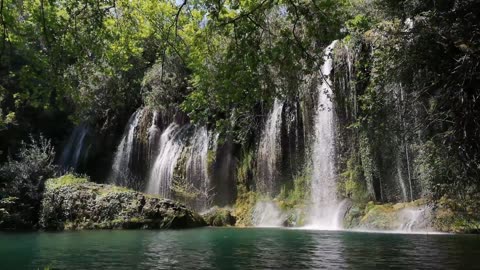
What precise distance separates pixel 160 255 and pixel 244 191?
13333mm

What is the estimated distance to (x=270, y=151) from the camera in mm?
22859

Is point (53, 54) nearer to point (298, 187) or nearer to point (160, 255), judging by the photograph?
point (160, 255)

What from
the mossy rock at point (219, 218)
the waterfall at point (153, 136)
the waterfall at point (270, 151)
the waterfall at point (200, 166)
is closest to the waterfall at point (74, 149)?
the waterfall at point (153, 136)

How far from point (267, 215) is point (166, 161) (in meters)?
6.94

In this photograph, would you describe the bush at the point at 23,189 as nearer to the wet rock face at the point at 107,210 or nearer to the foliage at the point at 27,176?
the foliage at the point at 27,176

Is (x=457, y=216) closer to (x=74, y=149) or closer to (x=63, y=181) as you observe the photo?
(x=63, y=181)

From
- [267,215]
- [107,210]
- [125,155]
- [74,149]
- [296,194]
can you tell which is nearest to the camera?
[107,210]

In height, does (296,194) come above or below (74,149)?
below

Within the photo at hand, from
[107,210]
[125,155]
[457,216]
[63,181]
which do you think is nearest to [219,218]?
[107,210]

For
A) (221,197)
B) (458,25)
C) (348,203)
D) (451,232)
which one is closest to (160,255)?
(458,25)

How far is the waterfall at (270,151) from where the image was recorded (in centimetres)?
2267

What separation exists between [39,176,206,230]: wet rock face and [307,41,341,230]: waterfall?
15.9ft

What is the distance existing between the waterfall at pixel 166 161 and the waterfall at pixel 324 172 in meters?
7.78

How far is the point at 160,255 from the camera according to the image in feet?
34.6
